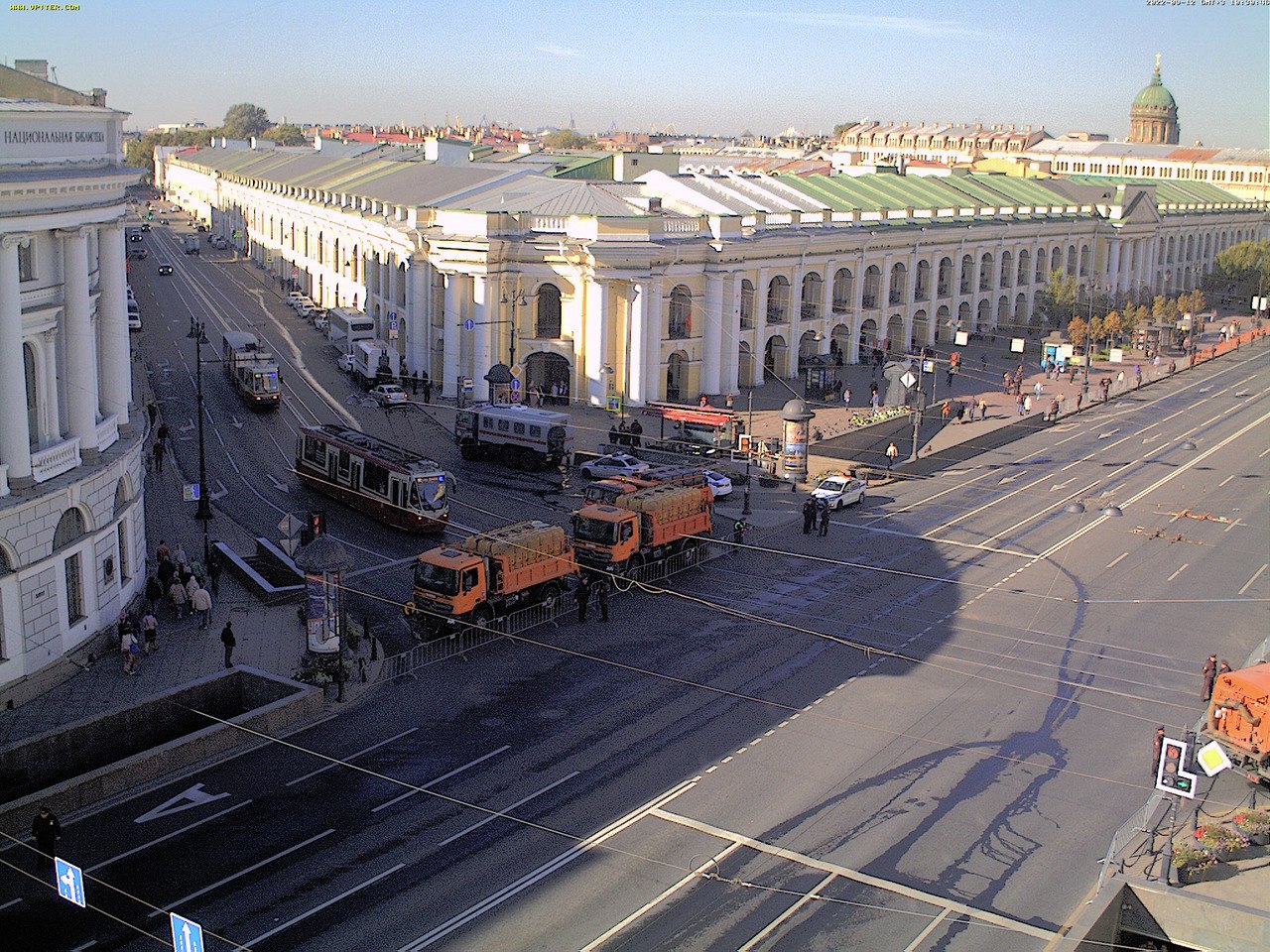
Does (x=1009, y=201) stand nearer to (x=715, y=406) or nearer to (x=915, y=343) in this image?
(x=915, y=343)

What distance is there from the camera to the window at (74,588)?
3225 cm

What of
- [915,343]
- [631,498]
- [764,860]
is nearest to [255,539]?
[631,498]

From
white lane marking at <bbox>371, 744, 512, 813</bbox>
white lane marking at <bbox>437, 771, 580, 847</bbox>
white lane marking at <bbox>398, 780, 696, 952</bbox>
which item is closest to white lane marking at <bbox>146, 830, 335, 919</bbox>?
white lane marking at <bbox>371, 744, 512, 813</bbox>

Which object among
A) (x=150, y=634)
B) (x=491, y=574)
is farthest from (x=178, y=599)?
(x=491, y=574)

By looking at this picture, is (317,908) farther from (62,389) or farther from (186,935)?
(62,389)

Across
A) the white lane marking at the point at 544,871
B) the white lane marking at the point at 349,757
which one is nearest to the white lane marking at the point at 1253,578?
A: the white lane marking at the point at 544,871

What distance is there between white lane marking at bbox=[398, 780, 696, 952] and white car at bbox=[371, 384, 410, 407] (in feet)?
136

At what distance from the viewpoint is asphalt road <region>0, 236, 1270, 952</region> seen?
854 inches

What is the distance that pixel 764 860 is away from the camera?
23.6 m

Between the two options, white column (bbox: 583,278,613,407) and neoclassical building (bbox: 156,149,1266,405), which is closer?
white column (bbox: 583,278,613,407)

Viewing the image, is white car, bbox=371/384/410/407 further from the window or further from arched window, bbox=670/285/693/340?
the window

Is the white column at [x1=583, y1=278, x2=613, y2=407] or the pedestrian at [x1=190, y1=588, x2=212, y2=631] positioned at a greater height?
the white column at [x1=583, y1=278, x2=613, y2=407]

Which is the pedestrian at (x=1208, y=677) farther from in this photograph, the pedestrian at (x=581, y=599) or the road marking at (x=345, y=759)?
the road marking at (x=345, y=759)

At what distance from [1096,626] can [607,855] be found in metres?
19.6
